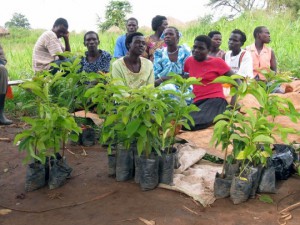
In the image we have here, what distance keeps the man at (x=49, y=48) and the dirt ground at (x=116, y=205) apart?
2359 millimetres

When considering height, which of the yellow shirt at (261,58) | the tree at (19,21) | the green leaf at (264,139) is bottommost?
the green leaf at (264,139)

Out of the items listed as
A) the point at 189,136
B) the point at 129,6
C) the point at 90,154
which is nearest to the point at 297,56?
the point at 189,136

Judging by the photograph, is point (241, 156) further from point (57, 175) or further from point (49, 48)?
point (49, 48)

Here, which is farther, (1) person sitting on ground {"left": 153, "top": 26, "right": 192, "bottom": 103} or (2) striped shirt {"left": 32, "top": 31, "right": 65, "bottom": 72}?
(2) striped shirt {"left": 32, "top": 31, "right": 65, "bottom": 72}

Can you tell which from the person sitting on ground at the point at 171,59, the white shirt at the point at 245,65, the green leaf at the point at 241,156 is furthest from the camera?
the white shirt at the point at 245,65

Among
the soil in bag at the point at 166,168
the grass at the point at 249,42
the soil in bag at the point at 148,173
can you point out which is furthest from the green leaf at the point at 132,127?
the grass at the point at 249,42

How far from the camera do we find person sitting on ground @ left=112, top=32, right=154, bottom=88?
12.6 ft

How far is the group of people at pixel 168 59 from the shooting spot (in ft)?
12.9

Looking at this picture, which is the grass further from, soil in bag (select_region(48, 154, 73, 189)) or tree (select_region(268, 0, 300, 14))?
soil in bag (select_region(48, 154, 73, 189))

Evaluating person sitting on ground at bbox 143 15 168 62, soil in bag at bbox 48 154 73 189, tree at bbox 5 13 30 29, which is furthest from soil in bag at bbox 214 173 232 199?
tree at bbox 5 13 30 29

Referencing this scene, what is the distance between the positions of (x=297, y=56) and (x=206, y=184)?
17.5ft

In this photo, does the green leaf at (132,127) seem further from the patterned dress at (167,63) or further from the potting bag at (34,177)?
the patterned dress at (167,63)

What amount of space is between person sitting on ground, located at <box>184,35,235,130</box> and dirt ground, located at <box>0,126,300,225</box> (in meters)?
Result: 1.25

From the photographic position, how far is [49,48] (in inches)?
207
